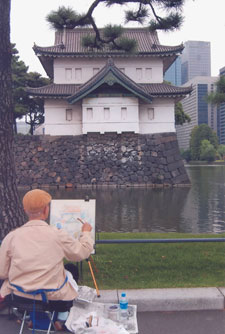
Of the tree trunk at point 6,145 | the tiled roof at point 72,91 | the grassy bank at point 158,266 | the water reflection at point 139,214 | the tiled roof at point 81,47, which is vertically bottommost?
the water reflection at point 139,214

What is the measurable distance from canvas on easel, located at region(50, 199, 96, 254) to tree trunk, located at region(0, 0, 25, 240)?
866mm

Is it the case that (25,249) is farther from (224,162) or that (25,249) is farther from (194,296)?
(224,162)

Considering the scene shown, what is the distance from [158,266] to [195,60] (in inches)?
5675

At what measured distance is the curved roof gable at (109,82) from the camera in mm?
22781

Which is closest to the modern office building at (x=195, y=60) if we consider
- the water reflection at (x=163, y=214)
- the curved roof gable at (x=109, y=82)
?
the curved roof gable at (x=109, y=82)

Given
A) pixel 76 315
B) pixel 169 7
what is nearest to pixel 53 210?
pixel 76 315

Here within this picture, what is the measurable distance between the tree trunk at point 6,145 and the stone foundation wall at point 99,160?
19.0 m

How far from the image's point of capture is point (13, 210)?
16.3 feet

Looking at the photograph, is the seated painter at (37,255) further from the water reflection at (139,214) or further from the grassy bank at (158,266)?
the water reflection at (139,214)

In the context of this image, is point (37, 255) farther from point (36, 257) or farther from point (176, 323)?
point (176, 323)

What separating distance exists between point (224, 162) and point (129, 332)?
71.0 meters

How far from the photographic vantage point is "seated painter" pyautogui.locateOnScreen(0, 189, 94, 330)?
2.79 m

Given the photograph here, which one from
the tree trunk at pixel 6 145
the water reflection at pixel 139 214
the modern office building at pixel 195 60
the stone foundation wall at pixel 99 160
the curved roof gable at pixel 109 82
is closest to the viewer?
the tree trunk at pixel 6 145

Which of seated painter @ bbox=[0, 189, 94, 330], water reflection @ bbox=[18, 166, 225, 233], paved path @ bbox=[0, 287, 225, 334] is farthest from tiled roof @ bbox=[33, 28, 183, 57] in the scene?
seated painter @ bbox=[0, 189, 94, 330]
